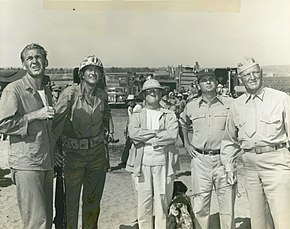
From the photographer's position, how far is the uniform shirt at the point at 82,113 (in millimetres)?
1691

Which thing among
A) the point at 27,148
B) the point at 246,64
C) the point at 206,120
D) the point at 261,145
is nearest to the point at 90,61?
the point at 27,148

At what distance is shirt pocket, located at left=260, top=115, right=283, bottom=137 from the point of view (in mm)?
1635

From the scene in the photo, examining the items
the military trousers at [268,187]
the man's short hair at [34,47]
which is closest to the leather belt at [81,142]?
the man's short hair at [34,47]

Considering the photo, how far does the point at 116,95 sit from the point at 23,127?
404 mm

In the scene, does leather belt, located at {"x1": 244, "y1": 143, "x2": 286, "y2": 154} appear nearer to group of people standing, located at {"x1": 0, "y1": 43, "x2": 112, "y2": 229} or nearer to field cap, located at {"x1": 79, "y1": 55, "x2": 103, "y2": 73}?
group of people standing, located at {"x1": 0, "y1": 43, "x2": 112, "y2": 229}

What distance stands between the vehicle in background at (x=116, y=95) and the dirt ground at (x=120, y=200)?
0.13 feet

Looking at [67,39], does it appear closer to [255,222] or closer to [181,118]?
[181,118]

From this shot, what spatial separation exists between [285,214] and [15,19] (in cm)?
139

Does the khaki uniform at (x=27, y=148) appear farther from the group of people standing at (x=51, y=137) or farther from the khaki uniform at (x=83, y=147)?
the khaki uniform at (x=83, y=147)

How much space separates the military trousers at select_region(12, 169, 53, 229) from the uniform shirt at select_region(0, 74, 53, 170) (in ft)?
0.10

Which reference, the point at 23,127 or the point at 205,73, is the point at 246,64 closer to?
the point at 205,73

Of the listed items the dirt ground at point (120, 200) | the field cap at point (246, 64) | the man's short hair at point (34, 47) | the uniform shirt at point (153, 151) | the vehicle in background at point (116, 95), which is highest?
the man's short hair at point (34, 47)

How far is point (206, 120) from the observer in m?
1.73

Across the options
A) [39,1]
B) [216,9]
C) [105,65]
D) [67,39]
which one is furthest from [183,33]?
[39,1]
